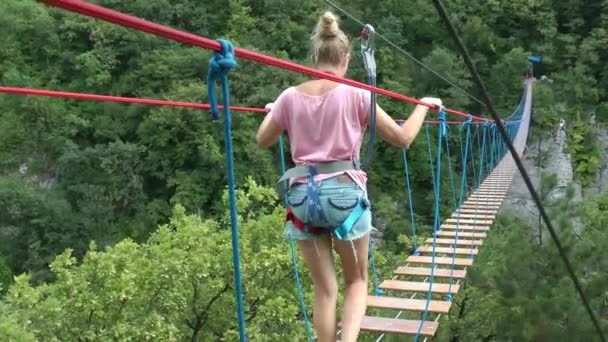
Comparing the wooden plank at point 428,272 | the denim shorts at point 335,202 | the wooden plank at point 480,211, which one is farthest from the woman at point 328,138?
the wooden plank at point 480,211

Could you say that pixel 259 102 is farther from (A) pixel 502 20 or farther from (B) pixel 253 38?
(A) pixel 502 20

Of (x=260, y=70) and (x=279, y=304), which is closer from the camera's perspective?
(x=279, y=304)

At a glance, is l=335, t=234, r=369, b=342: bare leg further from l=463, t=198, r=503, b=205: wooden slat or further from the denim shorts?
l=463, t=198, r=503, b=205: wooden slat

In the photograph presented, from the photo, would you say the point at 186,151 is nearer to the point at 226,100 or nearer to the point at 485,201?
the point at 485,201

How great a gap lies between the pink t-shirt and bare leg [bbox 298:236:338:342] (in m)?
0.16

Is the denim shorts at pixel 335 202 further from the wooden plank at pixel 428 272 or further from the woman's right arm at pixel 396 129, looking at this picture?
the wooden plank at pixel 428 272

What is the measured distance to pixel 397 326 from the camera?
215 centimetres

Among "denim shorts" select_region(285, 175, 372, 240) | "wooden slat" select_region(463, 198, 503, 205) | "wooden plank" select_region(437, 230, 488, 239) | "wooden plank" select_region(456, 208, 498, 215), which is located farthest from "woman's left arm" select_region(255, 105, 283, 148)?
"wooden slat" select_region(463, 198, 503, 205)

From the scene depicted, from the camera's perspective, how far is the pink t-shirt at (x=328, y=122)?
132 cm

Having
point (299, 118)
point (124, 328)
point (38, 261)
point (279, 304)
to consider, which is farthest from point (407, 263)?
point (38, 261)

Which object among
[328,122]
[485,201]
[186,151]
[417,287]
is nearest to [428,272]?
[417,287]

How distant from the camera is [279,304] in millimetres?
6195

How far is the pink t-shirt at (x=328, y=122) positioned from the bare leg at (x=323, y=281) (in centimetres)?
16

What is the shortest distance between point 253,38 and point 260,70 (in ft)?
10.9
